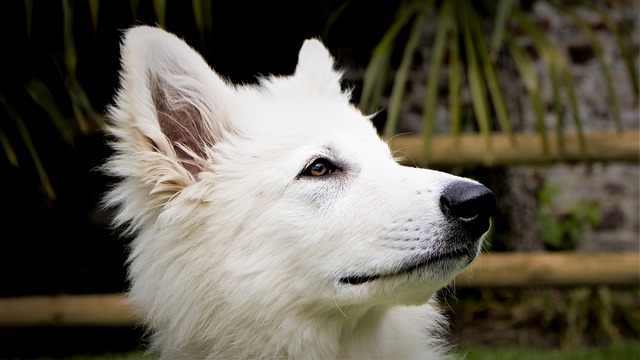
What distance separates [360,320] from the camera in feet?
7.70

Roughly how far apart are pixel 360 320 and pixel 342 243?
30cm

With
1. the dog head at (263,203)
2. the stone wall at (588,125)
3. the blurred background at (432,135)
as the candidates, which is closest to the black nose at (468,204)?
the dog head at (263,203)

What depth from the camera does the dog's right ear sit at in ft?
7.61

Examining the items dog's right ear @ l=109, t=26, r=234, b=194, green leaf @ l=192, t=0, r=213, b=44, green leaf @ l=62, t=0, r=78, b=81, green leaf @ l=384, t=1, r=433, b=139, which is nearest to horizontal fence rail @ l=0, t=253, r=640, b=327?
green leaf @ l=384, t=1, r=433, b=139

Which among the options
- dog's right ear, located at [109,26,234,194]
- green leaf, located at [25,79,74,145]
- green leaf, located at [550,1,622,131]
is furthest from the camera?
green leaf, located at [550,1,622,131]

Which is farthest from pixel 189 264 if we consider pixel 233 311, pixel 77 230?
pixel 77 230

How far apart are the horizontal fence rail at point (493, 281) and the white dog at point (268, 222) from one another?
2.22 metres

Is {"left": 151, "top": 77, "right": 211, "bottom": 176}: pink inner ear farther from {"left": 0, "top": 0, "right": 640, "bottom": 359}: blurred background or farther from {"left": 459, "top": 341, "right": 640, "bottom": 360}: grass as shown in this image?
{"left": 459, "top": 341, "right": 640, "bottom": 360}: grass

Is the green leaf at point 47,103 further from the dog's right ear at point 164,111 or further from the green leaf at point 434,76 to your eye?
the green leaf at point 434,76

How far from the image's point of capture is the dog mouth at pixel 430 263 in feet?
7.04

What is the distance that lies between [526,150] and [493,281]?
0.86 m

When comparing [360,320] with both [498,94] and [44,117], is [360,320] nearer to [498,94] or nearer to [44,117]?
[498,94]

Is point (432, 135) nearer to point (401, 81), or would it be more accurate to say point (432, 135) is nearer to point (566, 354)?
point (401, 81)

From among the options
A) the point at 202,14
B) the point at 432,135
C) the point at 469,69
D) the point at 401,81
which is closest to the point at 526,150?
the point at 432,135
